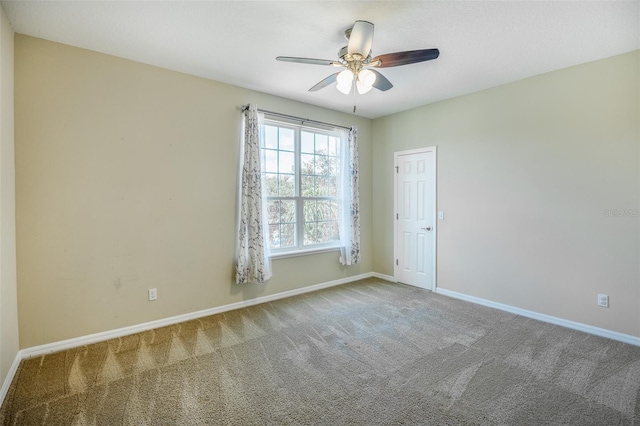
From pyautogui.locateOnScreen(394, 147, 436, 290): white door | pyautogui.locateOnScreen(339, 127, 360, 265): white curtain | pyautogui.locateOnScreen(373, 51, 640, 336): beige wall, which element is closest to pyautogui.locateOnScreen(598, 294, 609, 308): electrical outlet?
pyautogui.locateOnScreen(373, 51, 640, 336): beige wall

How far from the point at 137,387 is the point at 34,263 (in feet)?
4.71

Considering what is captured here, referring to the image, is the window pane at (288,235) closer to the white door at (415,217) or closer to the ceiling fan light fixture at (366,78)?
the white door at (415,217)

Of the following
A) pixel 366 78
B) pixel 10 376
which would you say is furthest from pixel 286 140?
pixel 10 376

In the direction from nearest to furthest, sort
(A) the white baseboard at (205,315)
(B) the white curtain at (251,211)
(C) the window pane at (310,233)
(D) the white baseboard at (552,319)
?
1. (A) the white baseboard at (205,315)
2. (D) the white baseboard at (552,319)
3. (B) the white curtain at (251,211)
4. (C) the window pane at (310,233)

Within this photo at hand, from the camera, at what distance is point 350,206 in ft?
15.4

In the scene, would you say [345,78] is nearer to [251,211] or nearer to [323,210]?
[251,211]

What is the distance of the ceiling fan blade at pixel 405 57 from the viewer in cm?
217

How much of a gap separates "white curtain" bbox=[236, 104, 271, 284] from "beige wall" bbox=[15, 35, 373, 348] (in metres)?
0.14

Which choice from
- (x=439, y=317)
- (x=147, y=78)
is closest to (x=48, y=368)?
(x=147, y=78)

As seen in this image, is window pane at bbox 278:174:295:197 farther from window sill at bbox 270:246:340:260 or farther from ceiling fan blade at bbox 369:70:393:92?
ceiling fan blade at bbox 369:70:393:92

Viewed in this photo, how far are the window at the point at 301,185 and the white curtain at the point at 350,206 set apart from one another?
0.32ft

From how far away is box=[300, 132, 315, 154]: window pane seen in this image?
14.0 ft

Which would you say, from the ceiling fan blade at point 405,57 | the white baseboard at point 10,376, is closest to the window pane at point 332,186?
the ceiling fan blade at point 405,57

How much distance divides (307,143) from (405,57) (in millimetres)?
2241
